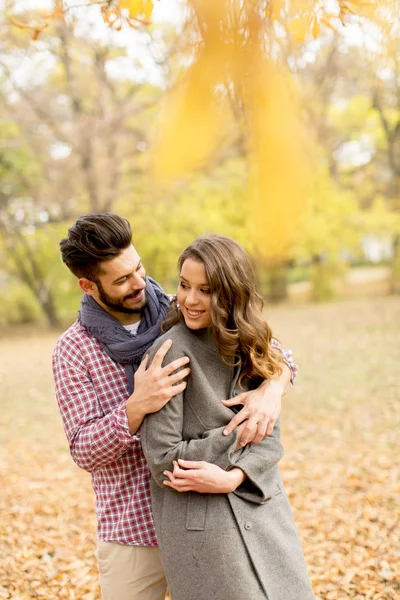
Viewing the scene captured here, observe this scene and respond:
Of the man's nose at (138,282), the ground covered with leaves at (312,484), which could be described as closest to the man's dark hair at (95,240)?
the man's nose at (138,282)

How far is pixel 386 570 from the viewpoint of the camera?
366cm

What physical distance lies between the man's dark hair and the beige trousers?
96 cm

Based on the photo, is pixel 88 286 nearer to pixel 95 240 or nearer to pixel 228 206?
pixel 95 240

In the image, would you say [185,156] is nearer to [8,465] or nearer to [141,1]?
[141,1]

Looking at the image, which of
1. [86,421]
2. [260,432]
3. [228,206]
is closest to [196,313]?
[260,432]

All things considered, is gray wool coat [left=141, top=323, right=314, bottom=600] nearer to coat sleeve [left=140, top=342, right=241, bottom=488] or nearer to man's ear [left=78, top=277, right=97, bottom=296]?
coat sleeve [left=140, top=342, right=241, bottom=488]

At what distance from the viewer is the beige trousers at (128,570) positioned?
2.15m

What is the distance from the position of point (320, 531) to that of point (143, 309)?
9.21ft

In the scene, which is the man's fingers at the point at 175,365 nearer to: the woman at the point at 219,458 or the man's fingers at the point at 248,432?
the woman at the point at 219,458

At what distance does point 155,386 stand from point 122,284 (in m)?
0.47

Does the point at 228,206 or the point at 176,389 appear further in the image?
the point at 228,206

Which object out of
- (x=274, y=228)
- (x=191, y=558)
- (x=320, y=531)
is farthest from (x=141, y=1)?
(x=320, y=531)

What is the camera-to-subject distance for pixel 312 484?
5.28 m

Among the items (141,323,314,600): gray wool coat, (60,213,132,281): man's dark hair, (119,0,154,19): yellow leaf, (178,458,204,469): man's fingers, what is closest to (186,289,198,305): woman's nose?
(141,323,314,600): gray wool coat
